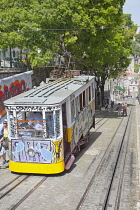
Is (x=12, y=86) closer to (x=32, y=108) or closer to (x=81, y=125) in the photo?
(x=81, y=125)

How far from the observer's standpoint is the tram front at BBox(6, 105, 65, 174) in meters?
10.6

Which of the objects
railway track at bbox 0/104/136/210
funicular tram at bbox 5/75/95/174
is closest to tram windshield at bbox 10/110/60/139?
funicular tram at bbox 5/75/95/174

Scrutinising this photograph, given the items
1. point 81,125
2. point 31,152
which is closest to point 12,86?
point 81,125

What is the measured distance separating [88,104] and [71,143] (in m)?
4.53

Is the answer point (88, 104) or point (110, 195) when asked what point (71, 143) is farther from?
point (88, 104)

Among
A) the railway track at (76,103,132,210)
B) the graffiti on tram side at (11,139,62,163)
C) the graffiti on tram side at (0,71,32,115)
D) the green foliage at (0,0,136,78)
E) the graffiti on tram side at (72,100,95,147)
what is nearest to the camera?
the railway track at (76,103,132,210)

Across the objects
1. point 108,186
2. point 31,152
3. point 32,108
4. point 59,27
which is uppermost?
point 59,27

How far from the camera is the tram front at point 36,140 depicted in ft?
34.9

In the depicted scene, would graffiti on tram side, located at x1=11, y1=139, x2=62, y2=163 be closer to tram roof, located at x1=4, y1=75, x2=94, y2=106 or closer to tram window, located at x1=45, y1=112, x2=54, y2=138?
tram window, located at x1=45, y1=112, x2=54, y2=138

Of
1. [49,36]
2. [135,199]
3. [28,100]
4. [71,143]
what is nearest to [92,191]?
[135,199]

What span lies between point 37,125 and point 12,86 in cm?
931

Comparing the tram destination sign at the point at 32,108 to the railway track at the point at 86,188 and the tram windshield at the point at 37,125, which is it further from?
the railway track at the point at 86,188

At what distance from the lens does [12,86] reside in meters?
19.6

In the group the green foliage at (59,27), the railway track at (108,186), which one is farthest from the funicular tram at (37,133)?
the green foliage at (59,27)
